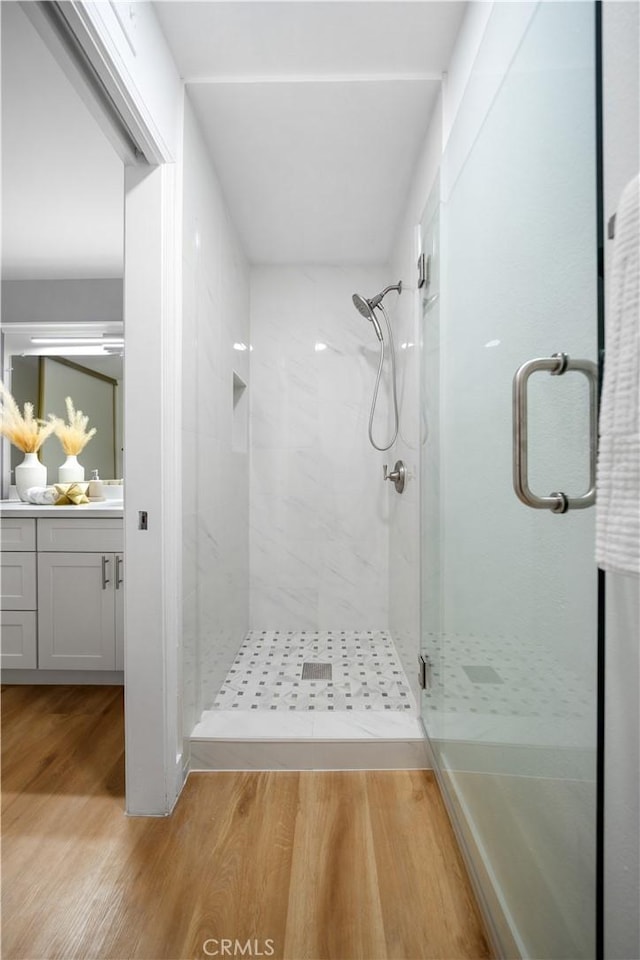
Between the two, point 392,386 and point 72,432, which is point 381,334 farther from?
point 72,432

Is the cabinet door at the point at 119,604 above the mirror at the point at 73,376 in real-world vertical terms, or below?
below

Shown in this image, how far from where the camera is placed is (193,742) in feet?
5.96

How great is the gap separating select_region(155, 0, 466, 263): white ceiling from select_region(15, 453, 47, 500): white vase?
1825 mm

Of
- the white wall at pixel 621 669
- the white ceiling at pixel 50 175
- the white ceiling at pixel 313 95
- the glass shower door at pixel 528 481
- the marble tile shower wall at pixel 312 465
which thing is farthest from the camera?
the marble tile shower wall at pixel 312 465

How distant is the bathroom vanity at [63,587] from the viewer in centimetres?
260

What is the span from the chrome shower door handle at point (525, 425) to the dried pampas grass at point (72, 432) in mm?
2939

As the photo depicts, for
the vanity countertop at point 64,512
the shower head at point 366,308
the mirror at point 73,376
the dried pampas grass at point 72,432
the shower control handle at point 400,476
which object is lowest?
the vanity countertop at point 64,512

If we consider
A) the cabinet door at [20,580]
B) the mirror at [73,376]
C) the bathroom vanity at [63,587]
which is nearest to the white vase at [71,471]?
the mirror at [73,376]

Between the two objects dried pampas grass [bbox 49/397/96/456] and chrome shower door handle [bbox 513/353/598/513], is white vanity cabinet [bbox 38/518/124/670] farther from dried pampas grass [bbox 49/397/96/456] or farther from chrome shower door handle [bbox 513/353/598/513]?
chrome shower door handle [bbox 513/353/598/513]

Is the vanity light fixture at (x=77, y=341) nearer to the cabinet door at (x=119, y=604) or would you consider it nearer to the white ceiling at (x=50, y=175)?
the white ceiling at (x=50, y=175)

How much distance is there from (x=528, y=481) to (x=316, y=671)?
1914mm

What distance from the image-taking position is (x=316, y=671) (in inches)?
100

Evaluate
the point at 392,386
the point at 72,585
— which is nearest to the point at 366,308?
the point at 392,386

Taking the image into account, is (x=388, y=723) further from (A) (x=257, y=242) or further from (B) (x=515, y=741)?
(A) (x=257, y=242)
